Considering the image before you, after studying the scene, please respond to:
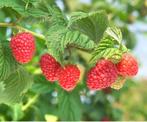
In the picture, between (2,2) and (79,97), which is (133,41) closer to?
(79,97)

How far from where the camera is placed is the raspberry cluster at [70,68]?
1194 mm

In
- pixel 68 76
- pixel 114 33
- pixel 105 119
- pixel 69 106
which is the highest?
pixel 114 33

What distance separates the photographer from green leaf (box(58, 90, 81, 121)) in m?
1.73

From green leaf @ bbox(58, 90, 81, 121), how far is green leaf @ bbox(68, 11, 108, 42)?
1.92 feet

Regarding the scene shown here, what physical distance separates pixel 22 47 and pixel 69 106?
1.98ft

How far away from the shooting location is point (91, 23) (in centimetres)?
115

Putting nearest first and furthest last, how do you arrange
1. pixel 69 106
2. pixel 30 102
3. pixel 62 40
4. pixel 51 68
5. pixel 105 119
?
pixel 62 40, pixel 51 68, pixel 69 106, pixel 30 102, pixel 105 119

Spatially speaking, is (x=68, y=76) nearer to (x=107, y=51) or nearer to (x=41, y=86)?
(x=107, y=51)

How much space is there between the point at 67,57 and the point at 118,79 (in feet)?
0.52

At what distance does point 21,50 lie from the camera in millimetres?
1181

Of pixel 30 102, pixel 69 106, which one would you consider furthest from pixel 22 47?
pixel 30 102

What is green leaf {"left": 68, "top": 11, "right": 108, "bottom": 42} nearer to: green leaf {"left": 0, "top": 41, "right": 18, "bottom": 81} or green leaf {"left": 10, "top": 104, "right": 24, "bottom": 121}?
green leaf {"left": 0, "top": 41, "right": 18, "bottom": 81}

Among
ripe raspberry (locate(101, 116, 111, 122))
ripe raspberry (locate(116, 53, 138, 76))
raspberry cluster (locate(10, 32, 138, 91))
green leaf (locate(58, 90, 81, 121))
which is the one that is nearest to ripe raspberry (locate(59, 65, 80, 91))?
raspberry cluster (locate(10, 32, 138, 91))

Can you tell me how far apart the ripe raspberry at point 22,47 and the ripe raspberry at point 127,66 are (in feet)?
0.69
